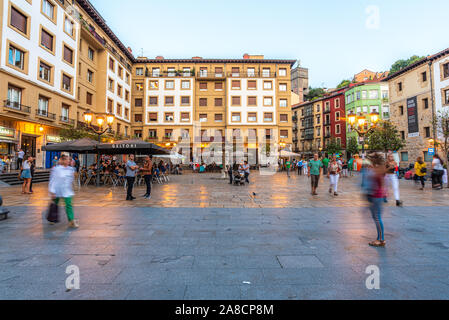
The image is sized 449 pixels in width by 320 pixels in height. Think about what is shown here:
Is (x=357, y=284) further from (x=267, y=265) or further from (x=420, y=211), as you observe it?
(x=420, y=211)

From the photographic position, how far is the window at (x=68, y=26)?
929 inches

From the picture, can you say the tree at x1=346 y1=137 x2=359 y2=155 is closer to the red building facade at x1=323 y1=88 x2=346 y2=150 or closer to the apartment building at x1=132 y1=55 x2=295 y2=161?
the red building facade at x1=323 y1=88 x2=346 y2=150

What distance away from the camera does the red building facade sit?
149 feet

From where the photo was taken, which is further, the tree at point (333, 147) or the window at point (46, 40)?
the tree at point (333, 147)

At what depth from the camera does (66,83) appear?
24.0m

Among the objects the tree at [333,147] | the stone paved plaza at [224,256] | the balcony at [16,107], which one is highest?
the balcony at [16,107]

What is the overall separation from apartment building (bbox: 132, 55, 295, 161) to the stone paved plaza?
33.5m

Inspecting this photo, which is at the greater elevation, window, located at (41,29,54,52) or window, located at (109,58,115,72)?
window, located at (109,58,115,72)

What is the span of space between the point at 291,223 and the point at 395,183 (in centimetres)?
467

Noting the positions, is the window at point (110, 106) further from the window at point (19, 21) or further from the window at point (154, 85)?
the window at point (19, 21)

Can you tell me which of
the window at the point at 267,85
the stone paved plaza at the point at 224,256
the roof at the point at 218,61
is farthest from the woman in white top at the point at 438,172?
the roof at the point at 218,61

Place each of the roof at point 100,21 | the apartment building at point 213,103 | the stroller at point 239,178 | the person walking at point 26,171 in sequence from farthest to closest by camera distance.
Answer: the apartment building at point 213,103 → the roof at point 100,21 → the stroller at point 239,178 → the person walking at point 26,171

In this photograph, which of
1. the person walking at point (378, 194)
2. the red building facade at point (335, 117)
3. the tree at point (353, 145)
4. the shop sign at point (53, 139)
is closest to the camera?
the person walking at point (378, 194)

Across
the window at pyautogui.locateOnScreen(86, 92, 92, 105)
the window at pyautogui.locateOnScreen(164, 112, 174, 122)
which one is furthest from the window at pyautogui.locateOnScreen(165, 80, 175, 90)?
the window at pyautogui.locateOnScreen(86, 92, 92, 105)
